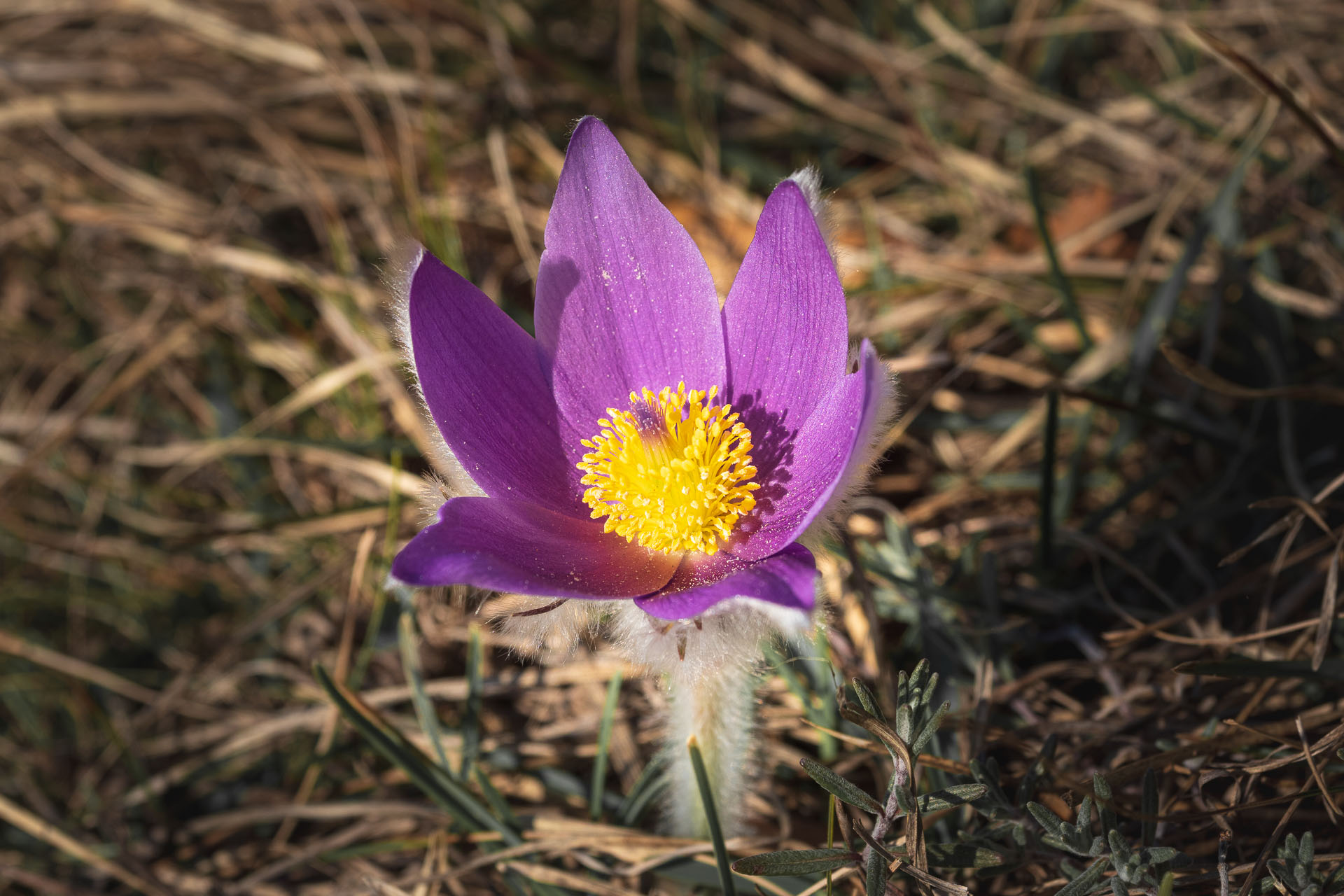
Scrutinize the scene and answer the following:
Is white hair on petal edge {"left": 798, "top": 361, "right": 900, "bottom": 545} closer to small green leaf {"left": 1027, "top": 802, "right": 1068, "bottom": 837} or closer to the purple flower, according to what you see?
the purple flower

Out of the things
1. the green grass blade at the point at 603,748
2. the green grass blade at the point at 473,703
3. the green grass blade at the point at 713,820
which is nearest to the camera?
the green grass blade at the point at 713,820

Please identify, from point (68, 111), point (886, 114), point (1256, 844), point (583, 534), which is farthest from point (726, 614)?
point (68, 111)

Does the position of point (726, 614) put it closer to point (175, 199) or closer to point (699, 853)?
point (699, 853)

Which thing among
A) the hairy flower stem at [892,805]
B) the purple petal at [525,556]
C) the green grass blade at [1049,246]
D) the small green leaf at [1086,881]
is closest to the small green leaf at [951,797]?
the hairy flower stem at [892,805]

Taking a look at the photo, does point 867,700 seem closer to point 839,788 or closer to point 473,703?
point 839,788

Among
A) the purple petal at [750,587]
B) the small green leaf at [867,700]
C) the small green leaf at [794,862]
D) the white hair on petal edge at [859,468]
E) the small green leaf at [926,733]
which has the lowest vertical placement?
the small green leaf at [794,862]

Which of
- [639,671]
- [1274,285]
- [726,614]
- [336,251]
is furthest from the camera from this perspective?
[336,251]

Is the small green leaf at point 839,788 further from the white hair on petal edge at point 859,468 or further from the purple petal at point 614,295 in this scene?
the purple petal at point 614,295
